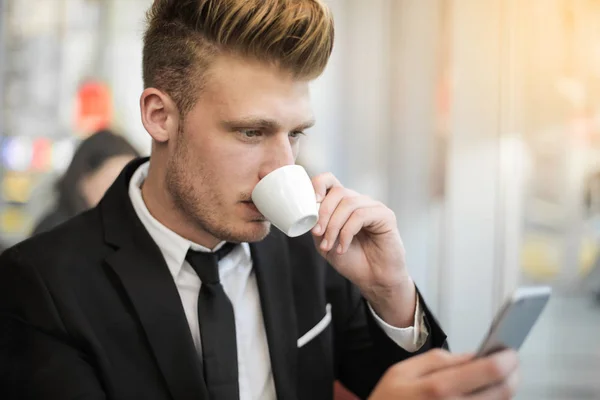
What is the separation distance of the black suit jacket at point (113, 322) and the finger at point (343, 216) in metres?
0.22

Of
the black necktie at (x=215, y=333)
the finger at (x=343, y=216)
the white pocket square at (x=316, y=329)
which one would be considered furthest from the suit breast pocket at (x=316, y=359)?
the finger at (x=343, y=216)

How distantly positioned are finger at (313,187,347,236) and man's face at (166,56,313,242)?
0.28 ft

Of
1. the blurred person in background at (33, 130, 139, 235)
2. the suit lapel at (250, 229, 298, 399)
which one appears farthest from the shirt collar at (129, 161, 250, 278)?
the blurred person in background at (33, 130, 139, 235)

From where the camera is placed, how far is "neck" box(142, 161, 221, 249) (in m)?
1.18

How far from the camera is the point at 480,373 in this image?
0.65 metres

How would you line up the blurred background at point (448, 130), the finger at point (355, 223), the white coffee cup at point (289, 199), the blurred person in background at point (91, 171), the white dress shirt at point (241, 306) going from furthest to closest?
the blurred person in background at point (91, 171) → the blurred background at point (448, 130) → the white dress shirt at point (241, 306) → the finger at point (355, 223) → the white coffee cup at point (289, 199)

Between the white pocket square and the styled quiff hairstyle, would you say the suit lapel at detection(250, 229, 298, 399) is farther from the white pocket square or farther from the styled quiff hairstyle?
the styled quiff hairstyle

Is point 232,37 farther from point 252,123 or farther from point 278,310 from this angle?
point 278,310

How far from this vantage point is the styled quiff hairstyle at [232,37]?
109 cm

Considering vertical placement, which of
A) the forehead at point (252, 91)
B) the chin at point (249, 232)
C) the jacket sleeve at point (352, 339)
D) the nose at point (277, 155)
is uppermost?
the forehead at point (252, 91)

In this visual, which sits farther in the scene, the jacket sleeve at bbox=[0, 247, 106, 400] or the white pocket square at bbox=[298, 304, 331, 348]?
the white pocket square at bbox=[298, 304, 331, 348]

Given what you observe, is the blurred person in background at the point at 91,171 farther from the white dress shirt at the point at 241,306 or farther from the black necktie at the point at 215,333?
the black necktie at the point at 215,333

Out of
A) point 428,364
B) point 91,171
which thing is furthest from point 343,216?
point 91,171

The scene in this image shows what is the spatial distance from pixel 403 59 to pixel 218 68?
151 centimetres
